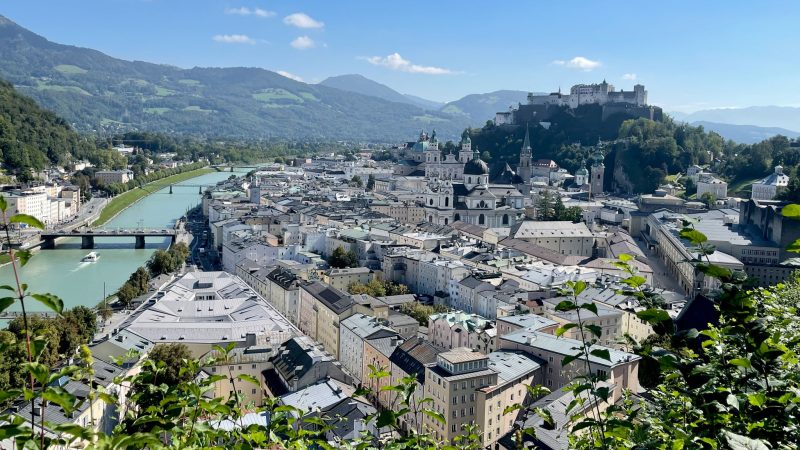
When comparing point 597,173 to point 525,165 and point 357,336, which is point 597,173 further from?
point 357,336

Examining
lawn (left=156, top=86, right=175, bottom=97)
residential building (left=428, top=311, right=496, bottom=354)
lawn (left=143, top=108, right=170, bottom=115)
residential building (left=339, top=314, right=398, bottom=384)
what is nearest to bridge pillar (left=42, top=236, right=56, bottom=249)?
residential building (left=339, top=314, right=398, bottom=384)

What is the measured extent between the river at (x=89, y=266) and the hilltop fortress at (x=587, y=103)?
16.0 meters

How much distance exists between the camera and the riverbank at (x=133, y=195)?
24.8 meters

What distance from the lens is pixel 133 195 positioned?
97.9 feet

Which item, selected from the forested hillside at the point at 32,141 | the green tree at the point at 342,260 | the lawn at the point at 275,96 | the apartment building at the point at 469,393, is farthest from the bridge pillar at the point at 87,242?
the lawn at the point at 275,96

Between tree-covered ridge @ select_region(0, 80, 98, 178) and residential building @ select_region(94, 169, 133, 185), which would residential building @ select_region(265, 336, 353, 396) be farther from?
residential building @ select_region(94, 169, 133, 185)

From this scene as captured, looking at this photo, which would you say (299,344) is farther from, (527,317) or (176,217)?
(176,217)

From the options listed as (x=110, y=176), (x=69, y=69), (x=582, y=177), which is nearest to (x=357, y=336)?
(x=582, y=177)

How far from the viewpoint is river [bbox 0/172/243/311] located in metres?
14.1

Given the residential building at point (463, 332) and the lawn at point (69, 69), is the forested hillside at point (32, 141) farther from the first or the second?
the lawn at point (69, 69)

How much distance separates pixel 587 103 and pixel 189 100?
83.7m

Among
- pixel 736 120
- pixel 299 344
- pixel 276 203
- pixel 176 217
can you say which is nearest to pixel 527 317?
pixel 299 344

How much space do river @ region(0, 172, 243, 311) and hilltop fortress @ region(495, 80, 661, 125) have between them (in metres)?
16.0

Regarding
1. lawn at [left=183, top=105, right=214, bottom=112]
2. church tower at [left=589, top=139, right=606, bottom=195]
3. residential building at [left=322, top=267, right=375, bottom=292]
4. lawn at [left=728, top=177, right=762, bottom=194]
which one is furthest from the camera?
lawn at [left=183, top=105, right=214, bottom=112]
